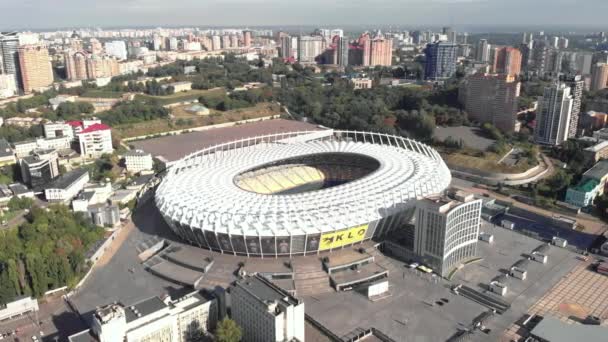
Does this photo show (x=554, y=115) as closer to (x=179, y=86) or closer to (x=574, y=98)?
(x=574, y=98)

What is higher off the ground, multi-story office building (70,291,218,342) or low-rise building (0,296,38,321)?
multi-story office building (70,291,218,342)

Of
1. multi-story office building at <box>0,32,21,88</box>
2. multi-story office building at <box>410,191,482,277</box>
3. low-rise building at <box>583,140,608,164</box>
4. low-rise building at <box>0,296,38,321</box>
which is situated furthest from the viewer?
multi-story office building at <box>0,32,21,88</box>

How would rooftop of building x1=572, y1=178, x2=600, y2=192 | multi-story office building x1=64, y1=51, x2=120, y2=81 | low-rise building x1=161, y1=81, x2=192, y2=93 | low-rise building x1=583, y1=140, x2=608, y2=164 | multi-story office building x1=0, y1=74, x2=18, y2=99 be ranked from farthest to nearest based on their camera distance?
multi-story office building x1=64, y1=51, x2=120, y2=81 → low-rise building x1=161, y1=81, x2=192, y2=93 → multi-story office building x1=0, y1=74, x2=18, y2=99 → low-rise building x1=583, y1=140, x2=608, y2=164 → rooftop of building x1=572, y1=178, x2=600, y2=192

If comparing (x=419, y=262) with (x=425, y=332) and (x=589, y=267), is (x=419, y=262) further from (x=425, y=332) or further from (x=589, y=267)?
(x=589, y=267)

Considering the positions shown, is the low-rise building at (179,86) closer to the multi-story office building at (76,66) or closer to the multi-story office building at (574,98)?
the multi-story office building at (76,66)

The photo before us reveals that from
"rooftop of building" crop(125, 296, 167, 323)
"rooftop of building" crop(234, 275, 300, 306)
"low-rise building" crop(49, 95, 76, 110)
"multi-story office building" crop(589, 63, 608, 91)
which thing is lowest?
"rooftop of building" crop(125, 296, 167, 323)

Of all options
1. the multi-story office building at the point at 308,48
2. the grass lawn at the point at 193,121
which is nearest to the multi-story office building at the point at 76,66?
the grass lawn at the point at 193,121

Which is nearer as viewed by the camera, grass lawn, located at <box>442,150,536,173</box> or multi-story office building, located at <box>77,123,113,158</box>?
grass lawn, located at <box>442,150,536,173</box>

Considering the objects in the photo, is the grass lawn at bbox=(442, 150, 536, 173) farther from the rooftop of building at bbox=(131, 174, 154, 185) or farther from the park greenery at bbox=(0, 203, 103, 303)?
the park greenery at bbox=(0, 203, 103, 303)

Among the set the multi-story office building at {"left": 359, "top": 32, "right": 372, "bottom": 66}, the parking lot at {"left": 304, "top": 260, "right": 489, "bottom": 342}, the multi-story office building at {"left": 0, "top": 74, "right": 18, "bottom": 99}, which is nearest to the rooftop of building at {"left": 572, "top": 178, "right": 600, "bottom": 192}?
the parking lot at {"left": 304, "top": 260, "right": 489, "bottom": 342}
